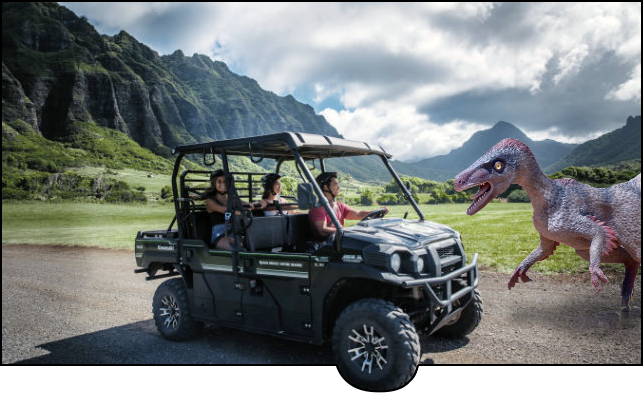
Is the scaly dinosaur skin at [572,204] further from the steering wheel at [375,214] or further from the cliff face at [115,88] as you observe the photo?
the cliff face at [115,88]

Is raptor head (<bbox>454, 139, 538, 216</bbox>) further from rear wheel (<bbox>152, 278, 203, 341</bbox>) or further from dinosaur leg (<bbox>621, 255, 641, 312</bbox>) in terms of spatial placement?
rear wheel (<bbox>152, 278, 203, 341</bbox>)

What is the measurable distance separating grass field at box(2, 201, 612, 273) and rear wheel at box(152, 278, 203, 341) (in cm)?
308

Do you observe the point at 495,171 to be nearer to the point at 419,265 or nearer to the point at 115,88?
the point at 419,265

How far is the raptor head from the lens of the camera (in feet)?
5.69

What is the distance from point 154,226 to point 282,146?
711 inches

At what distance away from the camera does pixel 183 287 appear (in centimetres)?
562

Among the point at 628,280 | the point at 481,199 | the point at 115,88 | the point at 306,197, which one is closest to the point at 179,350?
the point at 306,197

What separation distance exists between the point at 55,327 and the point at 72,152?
138ft

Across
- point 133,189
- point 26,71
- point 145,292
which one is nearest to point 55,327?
point 145,292

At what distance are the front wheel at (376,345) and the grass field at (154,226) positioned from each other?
134 cm

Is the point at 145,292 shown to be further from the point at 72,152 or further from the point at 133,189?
the point at 72,152

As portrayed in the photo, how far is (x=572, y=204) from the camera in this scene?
1.75m

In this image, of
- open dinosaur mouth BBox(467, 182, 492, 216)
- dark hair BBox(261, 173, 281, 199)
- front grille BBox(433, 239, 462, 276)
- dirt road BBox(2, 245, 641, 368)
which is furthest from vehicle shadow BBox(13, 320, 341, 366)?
open dinosaur mouth BBox(467, 182, 492, 216)

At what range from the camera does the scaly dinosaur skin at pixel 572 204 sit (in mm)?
1662
